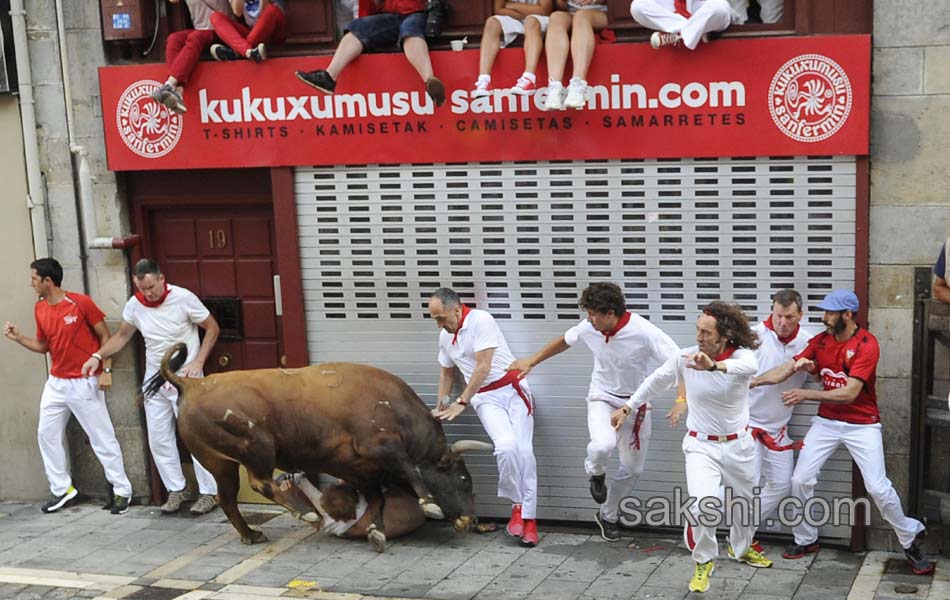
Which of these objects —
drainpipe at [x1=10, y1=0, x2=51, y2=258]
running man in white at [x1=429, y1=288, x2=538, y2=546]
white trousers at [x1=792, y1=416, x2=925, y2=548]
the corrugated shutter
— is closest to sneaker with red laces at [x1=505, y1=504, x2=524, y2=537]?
running man in white at [x1=429, y1=288, x2=538, y2=546]

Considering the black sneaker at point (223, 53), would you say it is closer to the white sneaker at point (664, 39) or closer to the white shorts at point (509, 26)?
the white shorts at point (509, 26)

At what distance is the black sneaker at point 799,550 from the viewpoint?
8.80 m

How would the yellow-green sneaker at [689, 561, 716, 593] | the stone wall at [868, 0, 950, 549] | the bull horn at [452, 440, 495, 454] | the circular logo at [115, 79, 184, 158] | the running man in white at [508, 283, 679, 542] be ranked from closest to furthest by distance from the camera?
the yellow-green sneaker at [689, 561, 716, 593] < the stone wall at [868, 0, 950, 549] < the running man in white at [508, 283, 679, 542] < the bull horn at [452, 440, 495, 454] < the circular logo at [115, 79, 184, 158]

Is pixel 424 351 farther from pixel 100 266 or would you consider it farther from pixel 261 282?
pixel 100 266

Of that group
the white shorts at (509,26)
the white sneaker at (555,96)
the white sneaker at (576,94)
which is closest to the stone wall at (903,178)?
the white sneaker at (576,94)

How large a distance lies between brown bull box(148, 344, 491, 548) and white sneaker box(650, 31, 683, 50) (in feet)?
10.4

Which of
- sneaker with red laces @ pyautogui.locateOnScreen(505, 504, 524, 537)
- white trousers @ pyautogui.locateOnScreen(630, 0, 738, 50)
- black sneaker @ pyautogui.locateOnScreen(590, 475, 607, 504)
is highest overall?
white trousers @ pyautogui.locateOnScreen(630, 0, 738, 50)

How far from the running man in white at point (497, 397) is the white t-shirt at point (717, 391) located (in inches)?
62.0

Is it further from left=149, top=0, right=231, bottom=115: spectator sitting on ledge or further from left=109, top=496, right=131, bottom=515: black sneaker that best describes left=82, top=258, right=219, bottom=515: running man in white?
left=149, top=0, right=231, bottom=115: spectator sitting on ledge

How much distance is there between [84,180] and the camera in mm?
10477

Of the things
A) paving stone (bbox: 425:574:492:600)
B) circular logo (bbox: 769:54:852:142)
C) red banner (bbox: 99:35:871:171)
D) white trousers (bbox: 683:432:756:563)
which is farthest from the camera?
red banner (bbox: 99:35:871:171)

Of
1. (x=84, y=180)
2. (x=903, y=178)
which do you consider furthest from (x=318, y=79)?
(x=903, y=178)

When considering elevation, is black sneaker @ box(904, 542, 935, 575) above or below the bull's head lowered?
below

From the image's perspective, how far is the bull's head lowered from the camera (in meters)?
9.36
